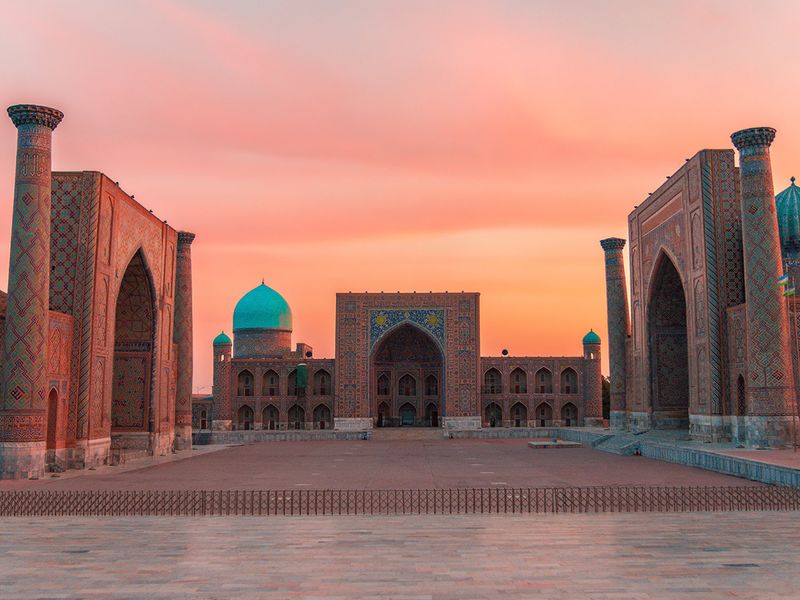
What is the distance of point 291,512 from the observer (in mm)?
13688

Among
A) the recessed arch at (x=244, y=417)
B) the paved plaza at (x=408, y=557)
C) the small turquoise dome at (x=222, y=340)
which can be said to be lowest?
the paved plaza at (x=408, y=557)

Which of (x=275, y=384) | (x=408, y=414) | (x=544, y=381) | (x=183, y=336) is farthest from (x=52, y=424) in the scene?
(x=544, y=381)

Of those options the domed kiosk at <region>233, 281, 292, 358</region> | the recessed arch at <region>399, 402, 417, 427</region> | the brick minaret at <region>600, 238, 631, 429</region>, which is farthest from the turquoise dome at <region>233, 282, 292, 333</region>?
the brick minaret at <region>600, 238, 631, 429</region>

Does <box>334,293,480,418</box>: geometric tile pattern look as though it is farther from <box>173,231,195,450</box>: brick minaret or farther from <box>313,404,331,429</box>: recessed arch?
<box>173,231,195,450</box>: brick minaret

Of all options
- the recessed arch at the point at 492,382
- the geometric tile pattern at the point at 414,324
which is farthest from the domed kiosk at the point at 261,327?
the recessed arch at the point at 492,382

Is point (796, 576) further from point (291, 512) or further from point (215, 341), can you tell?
point (215, 341)

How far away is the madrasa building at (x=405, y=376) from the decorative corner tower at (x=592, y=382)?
0.22 ft

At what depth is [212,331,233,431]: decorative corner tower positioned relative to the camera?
5309 centimetres

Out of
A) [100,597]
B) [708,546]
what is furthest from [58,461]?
[708,546]

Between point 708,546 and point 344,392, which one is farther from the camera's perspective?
point 344,392

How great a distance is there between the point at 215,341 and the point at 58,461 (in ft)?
A: 106

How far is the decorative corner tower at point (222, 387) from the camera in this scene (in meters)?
53.1

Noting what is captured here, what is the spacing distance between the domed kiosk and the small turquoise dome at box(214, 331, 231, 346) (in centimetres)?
361

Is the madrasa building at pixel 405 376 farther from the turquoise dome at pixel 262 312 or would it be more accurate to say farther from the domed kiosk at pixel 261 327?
the turquoise dome at pixel 262 312
